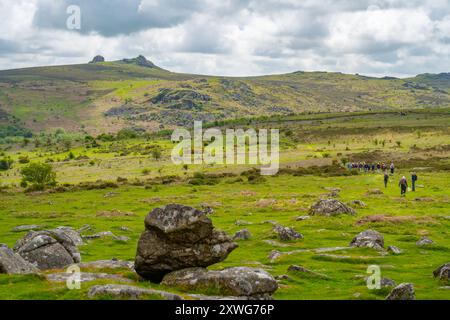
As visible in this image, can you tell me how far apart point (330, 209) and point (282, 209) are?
8.14 m

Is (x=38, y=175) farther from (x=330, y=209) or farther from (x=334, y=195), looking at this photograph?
(x=330, y=209)

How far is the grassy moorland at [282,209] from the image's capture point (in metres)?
26.6

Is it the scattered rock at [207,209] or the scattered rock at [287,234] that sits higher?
the scattered rock at [287,234]

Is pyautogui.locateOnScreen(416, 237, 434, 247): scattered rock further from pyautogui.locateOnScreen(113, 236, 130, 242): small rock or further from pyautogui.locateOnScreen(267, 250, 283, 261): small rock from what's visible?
pyautogui.locateOnScreen(113, 236, 130, 242): small rock

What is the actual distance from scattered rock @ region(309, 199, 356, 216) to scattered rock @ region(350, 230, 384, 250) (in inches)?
526

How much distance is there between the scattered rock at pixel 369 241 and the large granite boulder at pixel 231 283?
1452 centimetres

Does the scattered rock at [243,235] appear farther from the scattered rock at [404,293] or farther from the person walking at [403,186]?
the person walking at [403,186]

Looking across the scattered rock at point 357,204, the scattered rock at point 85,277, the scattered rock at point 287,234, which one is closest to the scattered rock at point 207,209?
the scattered rock at point 357,204

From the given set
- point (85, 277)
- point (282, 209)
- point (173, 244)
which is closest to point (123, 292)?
point (85, 277)

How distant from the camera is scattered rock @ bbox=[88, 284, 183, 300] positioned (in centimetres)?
1894

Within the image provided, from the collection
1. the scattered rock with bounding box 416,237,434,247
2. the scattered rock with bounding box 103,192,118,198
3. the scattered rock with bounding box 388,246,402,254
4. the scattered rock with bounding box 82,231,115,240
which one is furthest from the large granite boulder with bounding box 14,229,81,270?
the scattered rock with bounding box 103,192,118,198

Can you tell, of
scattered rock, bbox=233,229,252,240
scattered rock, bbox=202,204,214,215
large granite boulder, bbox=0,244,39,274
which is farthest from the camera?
scattered rock, bbox=202,204,214,215
